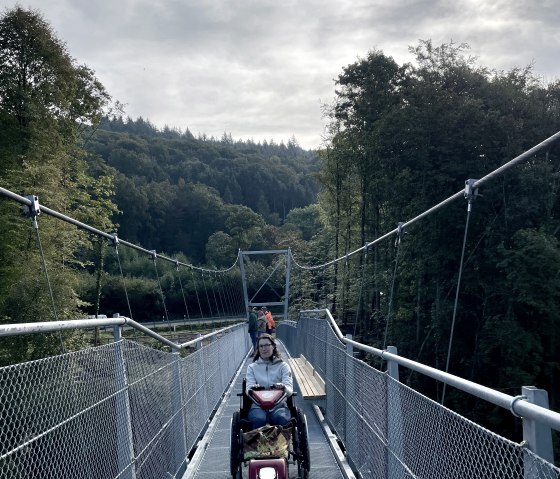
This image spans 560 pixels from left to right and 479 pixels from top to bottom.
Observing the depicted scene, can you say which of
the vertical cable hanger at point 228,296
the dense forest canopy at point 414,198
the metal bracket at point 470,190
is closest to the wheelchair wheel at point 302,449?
the metal bracket at point 470,190

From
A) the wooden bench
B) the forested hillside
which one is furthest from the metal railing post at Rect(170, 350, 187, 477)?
the forested hillside

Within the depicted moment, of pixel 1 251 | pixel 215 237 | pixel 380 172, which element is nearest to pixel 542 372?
pixel 380 172

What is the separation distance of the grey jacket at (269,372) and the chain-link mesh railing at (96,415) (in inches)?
19.9

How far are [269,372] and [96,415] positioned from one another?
2.16 metres

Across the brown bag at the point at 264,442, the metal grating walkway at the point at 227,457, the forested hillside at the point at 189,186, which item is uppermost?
the forested hillside at the point at 189,186

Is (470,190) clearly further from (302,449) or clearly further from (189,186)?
(189,186)

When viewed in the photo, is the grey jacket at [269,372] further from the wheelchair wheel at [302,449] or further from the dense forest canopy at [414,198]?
the dense forest canopy at [414,198]

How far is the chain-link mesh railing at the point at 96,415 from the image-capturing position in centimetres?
212

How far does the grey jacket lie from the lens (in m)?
4.70

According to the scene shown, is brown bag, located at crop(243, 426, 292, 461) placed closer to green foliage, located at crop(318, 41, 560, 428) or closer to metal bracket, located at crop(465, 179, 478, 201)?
metal bracket, located at crop(465, 179, 478, 201)

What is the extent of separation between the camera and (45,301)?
15.3 m

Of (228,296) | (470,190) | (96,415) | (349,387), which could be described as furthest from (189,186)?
(96,415)

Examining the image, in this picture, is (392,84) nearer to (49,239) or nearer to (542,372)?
(542,372)

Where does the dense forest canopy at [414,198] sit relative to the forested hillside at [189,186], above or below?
below
